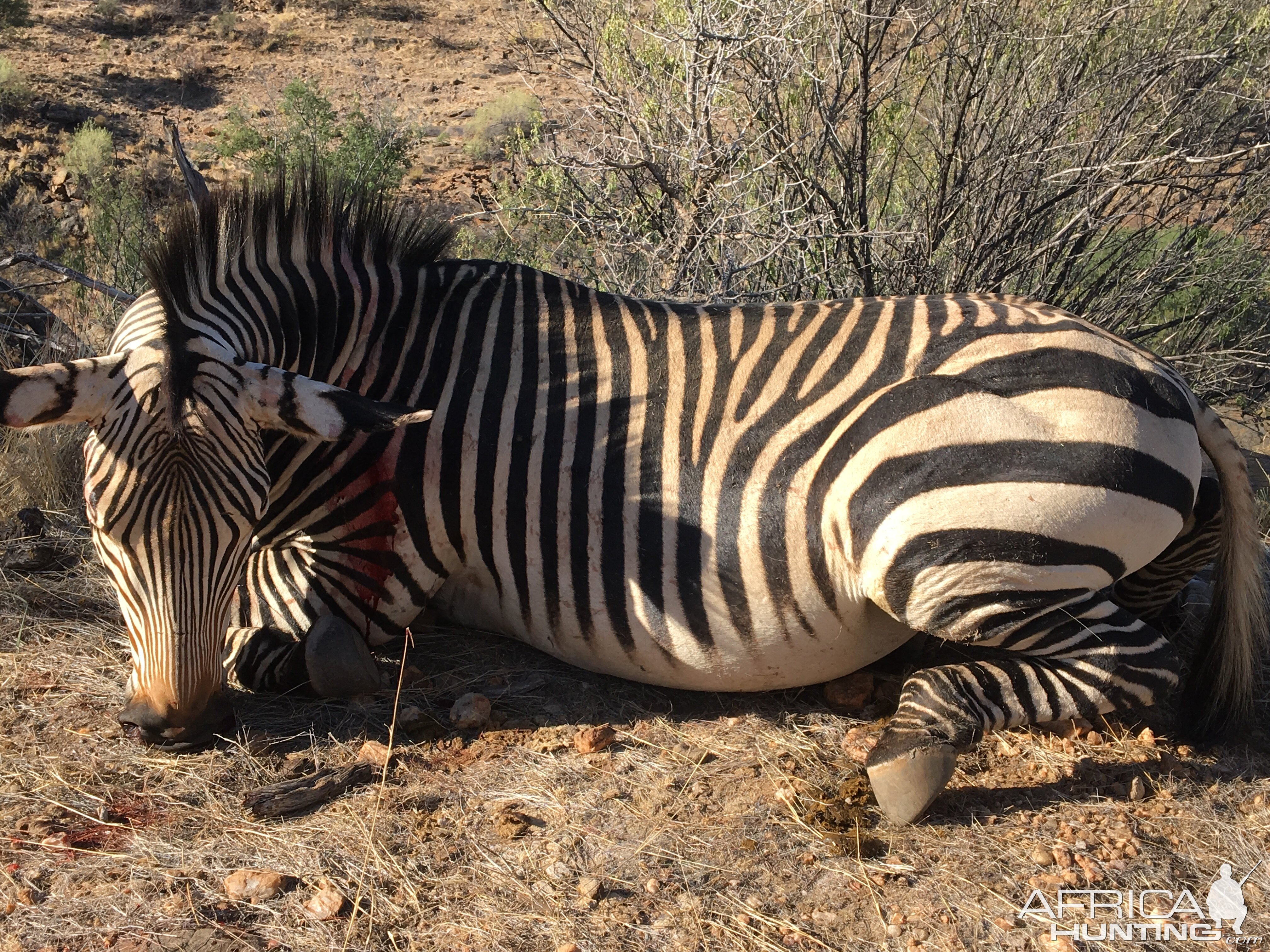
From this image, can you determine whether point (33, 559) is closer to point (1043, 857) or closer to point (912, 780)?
point (912, 780)

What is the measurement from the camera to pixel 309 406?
9.96 ft

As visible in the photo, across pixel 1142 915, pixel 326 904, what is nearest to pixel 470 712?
pixel 326 904

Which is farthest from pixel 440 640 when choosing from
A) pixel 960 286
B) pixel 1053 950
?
pixel 960 286

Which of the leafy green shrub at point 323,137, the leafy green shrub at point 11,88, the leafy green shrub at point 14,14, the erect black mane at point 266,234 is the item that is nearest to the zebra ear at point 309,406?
the erect black mane at point 266,234

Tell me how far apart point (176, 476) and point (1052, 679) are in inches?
116

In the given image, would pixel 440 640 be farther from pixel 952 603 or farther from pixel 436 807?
pixel 952 603

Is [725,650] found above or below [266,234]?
below

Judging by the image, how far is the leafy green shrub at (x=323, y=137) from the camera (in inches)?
442

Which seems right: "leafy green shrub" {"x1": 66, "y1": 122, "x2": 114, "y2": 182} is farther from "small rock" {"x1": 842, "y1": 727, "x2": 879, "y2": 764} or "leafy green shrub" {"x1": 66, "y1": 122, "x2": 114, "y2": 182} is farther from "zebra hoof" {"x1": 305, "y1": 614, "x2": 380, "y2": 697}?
"small rock" {"x1": 842, "y1": 727, "x2": 879, "y2": 764}

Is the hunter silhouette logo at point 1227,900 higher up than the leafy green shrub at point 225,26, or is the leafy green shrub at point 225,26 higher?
the leafy green shrub at point 225,26

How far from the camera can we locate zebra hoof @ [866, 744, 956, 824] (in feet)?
10.1

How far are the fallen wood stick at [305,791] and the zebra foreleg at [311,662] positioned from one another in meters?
0.37

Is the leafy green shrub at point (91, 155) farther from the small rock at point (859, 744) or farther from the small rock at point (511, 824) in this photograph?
the small rock at point (859, 744)

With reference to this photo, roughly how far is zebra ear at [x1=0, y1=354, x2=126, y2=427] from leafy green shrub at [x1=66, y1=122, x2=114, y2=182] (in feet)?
35.1
